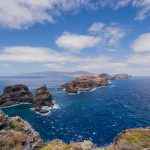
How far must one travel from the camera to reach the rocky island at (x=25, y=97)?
14662cm

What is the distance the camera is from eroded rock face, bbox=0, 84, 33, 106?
162 meters

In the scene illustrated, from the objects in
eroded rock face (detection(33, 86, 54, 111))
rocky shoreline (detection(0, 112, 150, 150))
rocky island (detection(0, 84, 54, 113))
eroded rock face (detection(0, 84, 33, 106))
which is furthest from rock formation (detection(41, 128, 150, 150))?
eroded rock face (detection(0, 84, 33, 106))

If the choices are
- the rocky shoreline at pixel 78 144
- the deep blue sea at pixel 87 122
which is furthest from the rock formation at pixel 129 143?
the deep blue sea at pixel 87 122

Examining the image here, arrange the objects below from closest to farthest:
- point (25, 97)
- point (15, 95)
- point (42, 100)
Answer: point (42, 100), point (25, 97), point (15, 95)

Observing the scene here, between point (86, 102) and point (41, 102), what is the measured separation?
38.7 m

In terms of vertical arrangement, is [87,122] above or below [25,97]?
below

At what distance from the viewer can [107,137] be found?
85750 millimetres

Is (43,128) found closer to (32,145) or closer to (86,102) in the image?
(32,145)

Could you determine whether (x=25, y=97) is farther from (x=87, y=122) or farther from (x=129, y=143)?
(x=129, y=143)

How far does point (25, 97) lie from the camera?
6511 inches

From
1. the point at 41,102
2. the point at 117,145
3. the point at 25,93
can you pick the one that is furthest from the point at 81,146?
the point at 25,93

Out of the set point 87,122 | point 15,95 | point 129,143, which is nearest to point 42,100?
point 15,95

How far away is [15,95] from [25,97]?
6.81 m

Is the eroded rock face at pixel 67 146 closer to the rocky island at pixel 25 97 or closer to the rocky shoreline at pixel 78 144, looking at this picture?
the rocky shoreline at pixel 78 144
